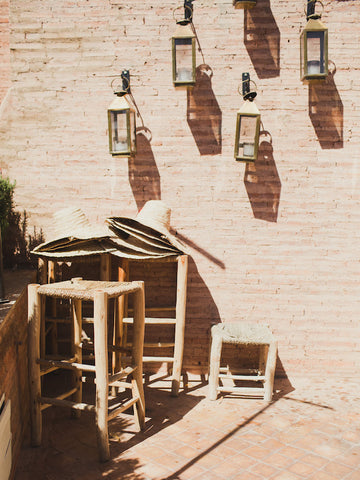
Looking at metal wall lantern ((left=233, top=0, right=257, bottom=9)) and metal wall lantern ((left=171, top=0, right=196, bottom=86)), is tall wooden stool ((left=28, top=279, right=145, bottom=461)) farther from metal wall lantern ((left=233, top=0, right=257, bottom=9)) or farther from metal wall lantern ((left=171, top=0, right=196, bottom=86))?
metal wall lantern ((left=233, top=0, right=257, bottom=9))

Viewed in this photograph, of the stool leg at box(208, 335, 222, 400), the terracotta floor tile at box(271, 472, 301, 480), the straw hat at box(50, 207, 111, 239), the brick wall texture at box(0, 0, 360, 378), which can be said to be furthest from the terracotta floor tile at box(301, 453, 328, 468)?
the straw hat at box(50, 207, 111, 239)

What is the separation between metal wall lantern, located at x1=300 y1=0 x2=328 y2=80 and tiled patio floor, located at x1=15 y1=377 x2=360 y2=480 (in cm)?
364


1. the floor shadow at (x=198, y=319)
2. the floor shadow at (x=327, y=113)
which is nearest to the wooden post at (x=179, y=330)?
the floor shadow at (x=198, y=319)

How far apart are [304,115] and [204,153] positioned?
4.24 feet

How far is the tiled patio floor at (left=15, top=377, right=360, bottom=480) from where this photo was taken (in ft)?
11.9

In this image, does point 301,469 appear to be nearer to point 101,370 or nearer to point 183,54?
point 101,370

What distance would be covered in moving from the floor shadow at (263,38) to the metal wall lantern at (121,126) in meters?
1.63

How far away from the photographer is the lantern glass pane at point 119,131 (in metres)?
5.17

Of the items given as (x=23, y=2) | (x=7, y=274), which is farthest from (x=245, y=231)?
(x=23, y=2)

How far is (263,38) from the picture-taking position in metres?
5.49

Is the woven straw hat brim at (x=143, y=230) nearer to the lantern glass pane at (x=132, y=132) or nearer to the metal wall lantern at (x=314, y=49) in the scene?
the lantern glass pane at (x=132, y=132)

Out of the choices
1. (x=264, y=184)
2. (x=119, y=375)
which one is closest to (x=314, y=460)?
(x=119, y=375)

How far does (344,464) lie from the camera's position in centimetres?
376

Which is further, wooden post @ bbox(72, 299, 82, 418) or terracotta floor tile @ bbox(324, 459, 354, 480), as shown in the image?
wooden post @ bbox(72, 299, 82, 418)
